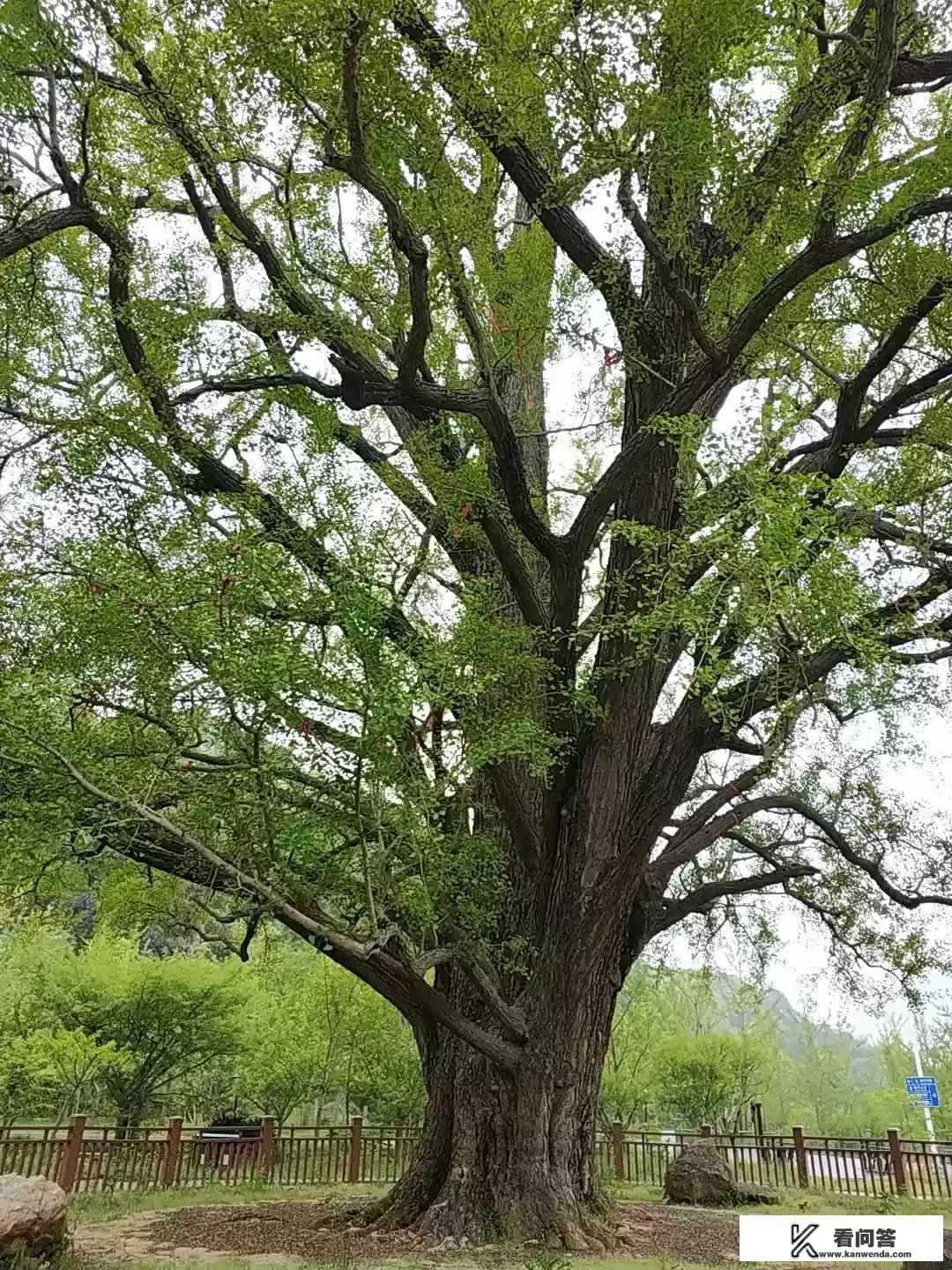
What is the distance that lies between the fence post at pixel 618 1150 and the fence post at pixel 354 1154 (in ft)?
11.0

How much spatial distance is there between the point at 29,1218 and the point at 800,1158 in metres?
9.62

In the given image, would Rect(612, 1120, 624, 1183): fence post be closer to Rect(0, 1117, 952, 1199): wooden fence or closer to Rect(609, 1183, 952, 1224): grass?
Rect(0, 1117, 952, 1199): wooden fence

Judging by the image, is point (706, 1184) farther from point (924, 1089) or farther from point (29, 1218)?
point (29, 1218)

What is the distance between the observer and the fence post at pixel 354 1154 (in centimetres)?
1030

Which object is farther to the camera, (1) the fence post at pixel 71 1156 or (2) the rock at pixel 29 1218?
(1) the fence post at pixel 71 1156

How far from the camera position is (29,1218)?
4.34 metres

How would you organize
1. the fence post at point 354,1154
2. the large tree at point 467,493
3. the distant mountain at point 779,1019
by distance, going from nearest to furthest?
the large tree at point 467,493, the fence post at point 354,1154, the distant mountain at point 779,1019

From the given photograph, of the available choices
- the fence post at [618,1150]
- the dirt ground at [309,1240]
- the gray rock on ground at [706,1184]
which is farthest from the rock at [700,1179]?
the fence post at [618,1150]

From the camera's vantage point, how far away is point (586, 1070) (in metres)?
5.63

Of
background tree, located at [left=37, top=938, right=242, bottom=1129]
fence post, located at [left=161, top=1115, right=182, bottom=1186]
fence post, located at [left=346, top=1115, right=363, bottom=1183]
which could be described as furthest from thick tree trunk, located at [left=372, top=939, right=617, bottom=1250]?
background tree, located at [left=37, top=938, right=242, bottom=1129]

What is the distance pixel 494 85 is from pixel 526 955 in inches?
195

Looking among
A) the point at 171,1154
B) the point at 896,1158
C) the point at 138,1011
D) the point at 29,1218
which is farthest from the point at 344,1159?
the point at 29,1218

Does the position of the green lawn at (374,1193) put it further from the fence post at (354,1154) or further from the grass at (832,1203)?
the fence post at (354,1154)

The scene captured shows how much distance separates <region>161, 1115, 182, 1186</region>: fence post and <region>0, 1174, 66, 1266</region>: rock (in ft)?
17.1
